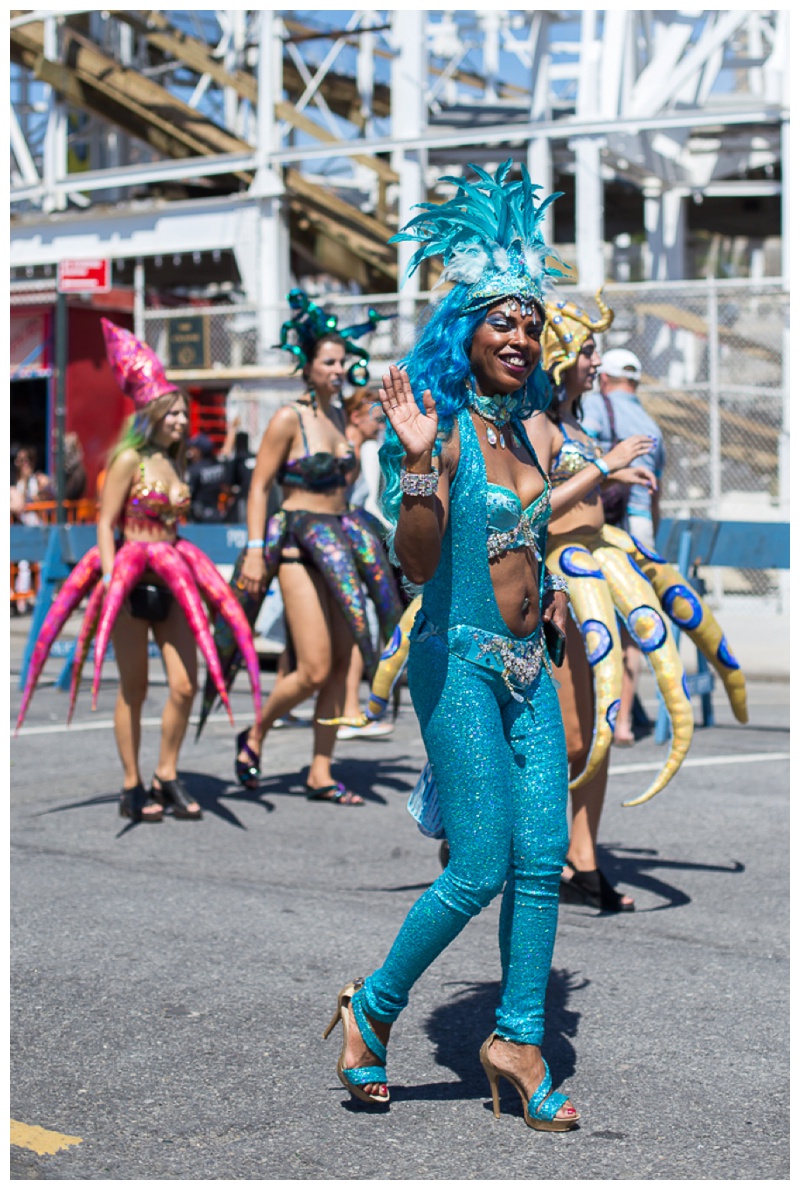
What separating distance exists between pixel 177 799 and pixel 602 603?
2.69 meters

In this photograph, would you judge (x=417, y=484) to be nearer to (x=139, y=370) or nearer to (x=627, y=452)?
(x=627, y=452)

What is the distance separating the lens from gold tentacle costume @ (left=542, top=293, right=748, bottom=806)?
5.59m

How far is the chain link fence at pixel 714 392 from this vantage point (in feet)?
49.1

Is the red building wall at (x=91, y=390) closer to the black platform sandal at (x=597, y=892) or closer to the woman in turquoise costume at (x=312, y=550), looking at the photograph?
the woman in turquoise costume at (x=312, y=550)

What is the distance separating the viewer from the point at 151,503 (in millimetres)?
7391

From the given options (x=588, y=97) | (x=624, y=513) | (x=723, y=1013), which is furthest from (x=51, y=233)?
(x=723, y=1013)

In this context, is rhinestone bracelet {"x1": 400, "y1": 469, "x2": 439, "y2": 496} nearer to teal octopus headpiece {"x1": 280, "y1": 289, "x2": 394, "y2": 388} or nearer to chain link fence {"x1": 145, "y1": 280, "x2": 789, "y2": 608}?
teal octopus headpiece {"x1": 280, "y1": 289, "x2": 394, "y2": 388}

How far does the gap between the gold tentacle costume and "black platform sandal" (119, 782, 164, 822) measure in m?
2.34

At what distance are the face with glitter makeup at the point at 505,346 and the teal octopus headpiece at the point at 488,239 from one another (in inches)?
1.4

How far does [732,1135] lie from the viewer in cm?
375

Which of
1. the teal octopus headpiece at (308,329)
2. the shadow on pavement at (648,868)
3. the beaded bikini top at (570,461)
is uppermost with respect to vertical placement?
the teal octopus headpiece at (308,329)

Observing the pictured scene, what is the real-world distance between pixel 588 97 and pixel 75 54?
8142 millimetres

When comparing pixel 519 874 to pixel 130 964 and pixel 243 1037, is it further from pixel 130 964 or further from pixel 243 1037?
pixel 130 964

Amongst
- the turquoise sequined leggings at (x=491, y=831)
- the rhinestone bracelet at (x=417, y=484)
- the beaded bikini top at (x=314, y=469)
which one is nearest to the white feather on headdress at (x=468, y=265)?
the rhinestone bracelet at (x=417, y=484)
